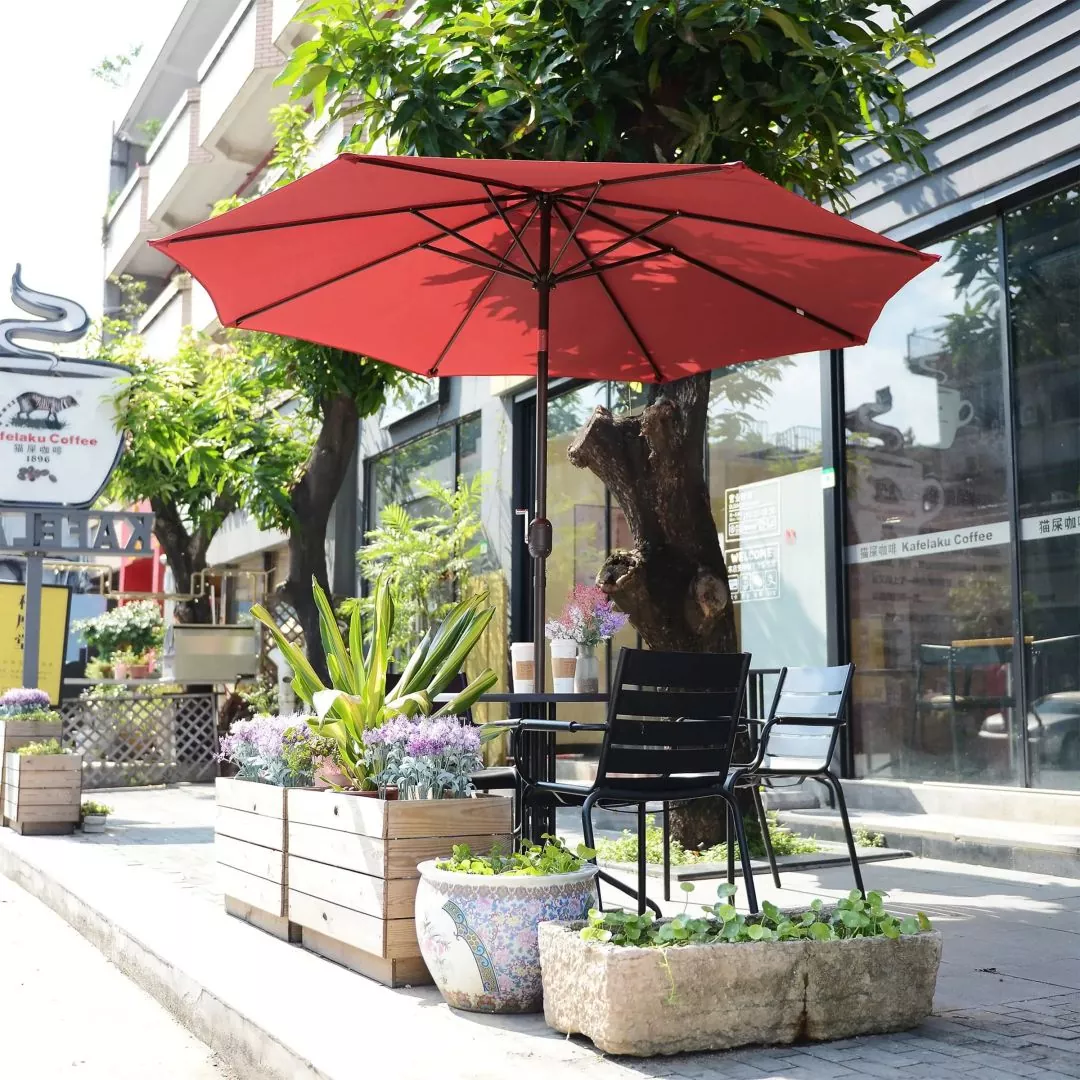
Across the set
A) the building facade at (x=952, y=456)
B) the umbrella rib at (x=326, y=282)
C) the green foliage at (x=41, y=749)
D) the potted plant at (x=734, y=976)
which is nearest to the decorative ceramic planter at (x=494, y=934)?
the potted plant at (x=734, y=976)

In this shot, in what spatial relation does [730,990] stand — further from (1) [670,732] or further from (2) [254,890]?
(2) [254,890]

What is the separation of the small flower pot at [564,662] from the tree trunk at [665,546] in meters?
1.76

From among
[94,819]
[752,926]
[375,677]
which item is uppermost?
[375,677]

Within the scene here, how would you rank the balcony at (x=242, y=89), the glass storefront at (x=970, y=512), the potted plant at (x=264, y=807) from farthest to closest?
the balcony at (x=242, y=89) < the glass storefront at (x=970, y=512) < the potted plant at (x=264, y=807)

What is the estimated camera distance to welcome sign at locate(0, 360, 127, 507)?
11.6 m

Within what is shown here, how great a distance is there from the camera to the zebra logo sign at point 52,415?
11562 mm

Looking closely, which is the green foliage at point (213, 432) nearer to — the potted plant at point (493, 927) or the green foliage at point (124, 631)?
the green foliage at point (124, 631)

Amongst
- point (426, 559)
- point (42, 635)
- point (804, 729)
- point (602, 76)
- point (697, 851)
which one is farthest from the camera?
point (426, 559)

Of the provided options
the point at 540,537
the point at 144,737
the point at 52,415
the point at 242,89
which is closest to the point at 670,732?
the point at 540,537

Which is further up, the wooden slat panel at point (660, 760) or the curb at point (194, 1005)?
the wooden slat panel at point (660, 760)

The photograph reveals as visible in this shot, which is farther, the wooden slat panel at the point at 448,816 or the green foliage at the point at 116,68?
the green foliage at the point at 116,68

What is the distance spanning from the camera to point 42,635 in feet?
39.6

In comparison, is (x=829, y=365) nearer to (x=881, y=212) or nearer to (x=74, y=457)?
(x=881, y=212)

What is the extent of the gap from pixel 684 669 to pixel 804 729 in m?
1.94
